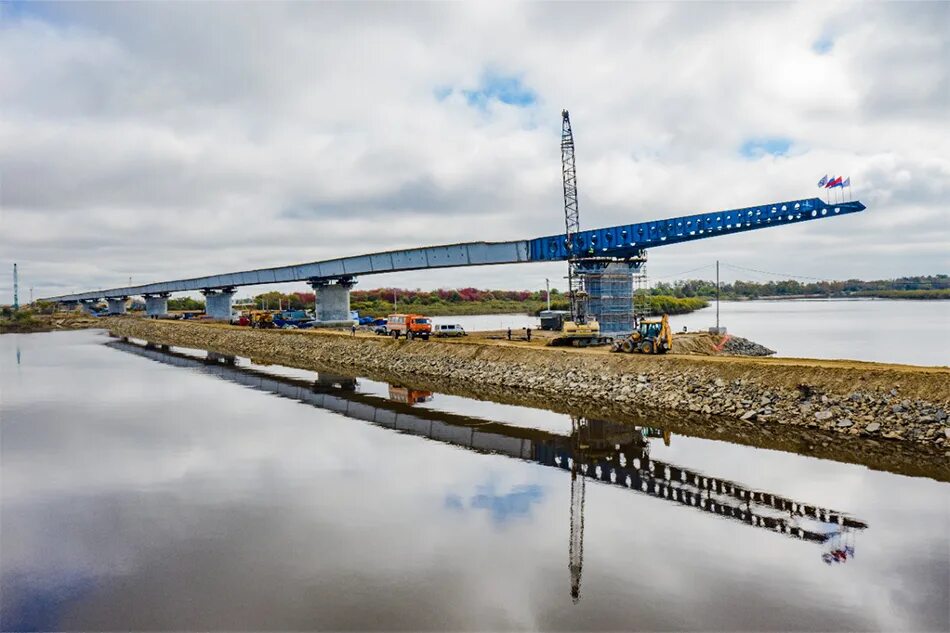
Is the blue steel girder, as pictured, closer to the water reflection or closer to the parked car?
the parked car

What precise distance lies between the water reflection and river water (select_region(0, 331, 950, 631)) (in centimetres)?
13

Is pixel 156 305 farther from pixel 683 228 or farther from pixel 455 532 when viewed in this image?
pixel 455 532

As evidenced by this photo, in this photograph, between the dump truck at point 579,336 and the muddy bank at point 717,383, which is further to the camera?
the dump truck at point 579,336

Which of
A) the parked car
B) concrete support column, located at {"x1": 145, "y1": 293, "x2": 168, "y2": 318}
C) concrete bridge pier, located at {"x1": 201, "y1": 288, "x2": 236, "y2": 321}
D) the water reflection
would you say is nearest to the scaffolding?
the parked car

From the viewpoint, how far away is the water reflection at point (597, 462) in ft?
60.9

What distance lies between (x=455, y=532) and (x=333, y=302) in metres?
78.3

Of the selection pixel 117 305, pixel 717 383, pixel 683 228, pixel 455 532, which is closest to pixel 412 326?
pixel 683 228

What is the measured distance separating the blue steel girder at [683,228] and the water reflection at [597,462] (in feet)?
74.7

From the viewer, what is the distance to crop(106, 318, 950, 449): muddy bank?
28.4 metres

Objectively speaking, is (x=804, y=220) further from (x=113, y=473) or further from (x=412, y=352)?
(x=113, y=473)

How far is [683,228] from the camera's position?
178ft

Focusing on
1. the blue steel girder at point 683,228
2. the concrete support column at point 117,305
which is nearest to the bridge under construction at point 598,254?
the blue steel girder at point 683,228

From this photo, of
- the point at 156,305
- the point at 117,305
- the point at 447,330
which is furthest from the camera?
the point at 117,305

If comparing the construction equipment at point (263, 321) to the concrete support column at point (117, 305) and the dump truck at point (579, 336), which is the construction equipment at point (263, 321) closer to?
the dump truck at point (579, 336)
